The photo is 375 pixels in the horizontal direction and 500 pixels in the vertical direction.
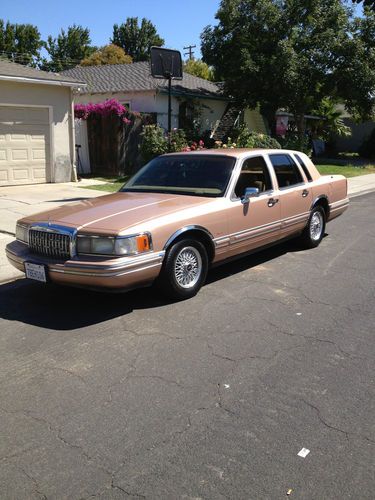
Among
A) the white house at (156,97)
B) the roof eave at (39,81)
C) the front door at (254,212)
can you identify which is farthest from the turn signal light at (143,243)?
the white house at (156,97)

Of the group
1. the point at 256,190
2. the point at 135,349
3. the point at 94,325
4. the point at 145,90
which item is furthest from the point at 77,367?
the point at 145,90

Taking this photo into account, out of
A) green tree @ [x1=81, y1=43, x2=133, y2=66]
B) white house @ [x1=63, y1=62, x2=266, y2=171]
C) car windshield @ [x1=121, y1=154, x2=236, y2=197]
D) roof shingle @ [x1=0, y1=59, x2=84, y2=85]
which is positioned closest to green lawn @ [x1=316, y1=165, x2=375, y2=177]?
white house @ [x1=63, y1=62, x2=266, y2=171]

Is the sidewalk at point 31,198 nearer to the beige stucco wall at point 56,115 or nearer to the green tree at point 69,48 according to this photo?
the beige stucco wall at point 56,115

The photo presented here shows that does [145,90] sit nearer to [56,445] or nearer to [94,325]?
[94,325]

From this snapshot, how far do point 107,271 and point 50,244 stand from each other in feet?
2.59

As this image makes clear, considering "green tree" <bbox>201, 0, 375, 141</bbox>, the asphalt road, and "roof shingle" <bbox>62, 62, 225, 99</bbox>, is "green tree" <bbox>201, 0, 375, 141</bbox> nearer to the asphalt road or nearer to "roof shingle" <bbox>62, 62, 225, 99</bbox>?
"roof shingle" <bbox>62, 62, 225, 99</bbox>

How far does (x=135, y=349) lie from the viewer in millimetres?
4328

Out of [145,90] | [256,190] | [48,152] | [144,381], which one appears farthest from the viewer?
[145,90]

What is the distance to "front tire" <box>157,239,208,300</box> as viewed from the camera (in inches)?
205

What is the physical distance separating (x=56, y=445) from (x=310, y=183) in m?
5.76

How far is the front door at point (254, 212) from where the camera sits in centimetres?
607

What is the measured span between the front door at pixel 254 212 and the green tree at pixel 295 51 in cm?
1611

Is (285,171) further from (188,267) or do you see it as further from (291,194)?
(188,267)

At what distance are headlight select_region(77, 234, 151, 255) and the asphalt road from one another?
26.8 inches
